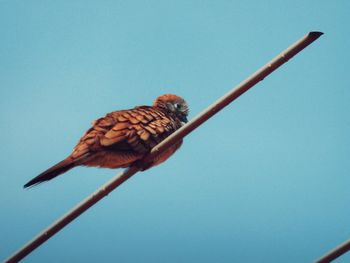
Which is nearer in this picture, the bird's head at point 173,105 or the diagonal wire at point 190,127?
the diagonal wire at point 190,127

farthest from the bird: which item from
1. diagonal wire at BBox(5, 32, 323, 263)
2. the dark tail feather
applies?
diagonal wire at BBox(5, 32, 323, 263)

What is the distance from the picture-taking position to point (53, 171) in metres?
2.73

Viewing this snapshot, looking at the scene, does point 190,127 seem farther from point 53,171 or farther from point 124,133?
point 124,133

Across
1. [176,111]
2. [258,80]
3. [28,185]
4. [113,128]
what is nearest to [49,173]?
[28,185]

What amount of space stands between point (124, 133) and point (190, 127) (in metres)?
1.22

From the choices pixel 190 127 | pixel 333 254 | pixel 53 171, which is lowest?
pixel 333 254

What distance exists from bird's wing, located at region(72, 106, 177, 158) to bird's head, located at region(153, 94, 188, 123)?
0.68 metres

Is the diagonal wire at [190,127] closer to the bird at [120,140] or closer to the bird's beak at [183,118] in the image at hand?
the bird at [120,140]

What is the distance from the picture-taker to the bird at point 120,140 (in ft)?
10.3

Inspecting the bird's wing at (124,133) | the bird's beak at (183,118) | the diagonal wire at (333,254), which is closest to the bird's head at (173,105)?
the bird's beak at (183,118)

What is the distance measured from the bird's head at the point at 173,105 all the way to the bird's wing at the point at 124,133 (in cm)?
68

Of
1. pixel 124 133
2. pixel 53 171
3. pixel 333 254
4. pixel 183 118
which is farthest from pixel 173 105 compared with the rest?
pixel 333 254

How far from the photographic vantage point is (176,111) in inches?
180

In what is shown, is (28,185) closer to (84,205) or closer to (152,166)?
(84,205)
